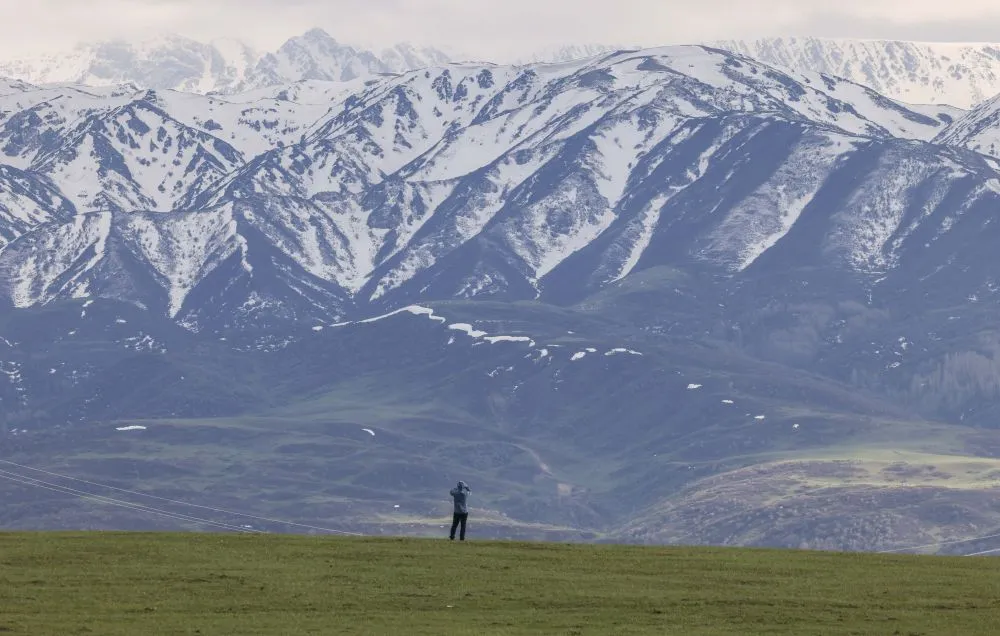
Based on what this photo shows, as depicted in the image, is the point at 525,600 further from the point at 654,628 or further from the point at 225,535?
the point at 225,535

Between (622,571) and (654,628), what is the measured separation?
586 inches

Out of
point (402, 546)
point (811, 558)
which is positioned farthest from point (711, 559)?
point (402, 546)

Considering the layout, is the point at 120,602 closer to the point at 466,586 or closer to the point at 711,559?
the point at 466,586

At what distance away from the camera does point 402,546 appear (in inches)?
3949

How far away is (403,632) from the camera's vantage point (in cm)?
7650

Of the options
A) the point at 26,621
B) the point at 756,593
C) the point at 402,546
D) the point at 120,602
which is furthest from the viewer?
the point at 402,546

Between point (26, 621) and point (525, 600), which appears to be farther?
point (525, 600)

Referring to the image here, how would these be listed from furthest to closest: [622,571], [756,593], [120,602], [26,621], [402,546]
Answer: [402,546], [622,571], [756,593], [120,602], [26,621]

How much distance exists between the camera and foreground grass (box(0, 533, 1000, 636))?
78.6m

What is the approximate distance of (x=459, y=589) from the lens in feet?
286

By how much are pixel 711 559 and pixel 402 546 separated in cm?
1464

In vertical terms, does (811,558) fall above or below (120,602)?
above

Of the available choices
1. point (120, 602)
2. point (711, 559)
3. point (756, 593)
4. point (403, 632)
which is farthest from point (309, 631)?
point (711, 559)

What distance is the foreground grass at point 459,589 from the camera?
258 ft
